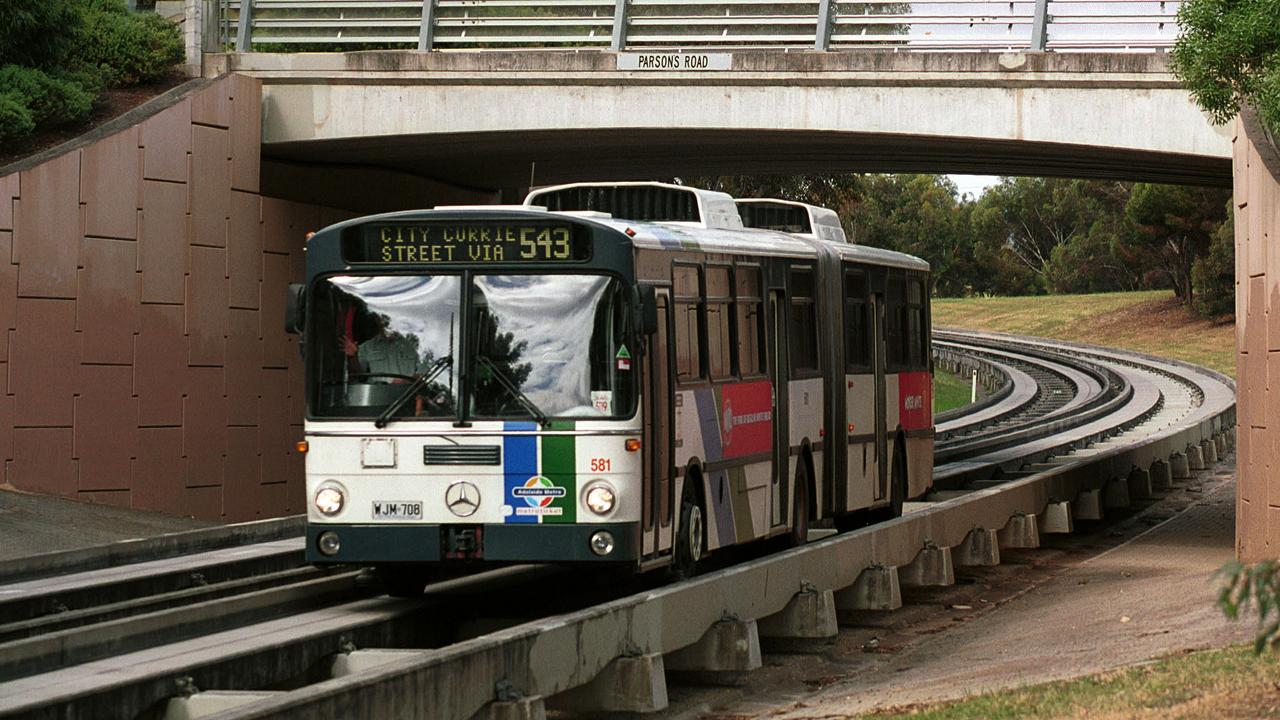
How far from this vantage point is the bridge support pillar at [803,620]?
15539mm

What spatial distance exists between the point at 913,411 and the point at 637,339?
978 cm

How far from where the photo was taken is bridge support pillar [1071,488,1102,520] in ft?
85.6

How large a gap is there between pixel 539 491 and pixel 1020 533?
33.1ft

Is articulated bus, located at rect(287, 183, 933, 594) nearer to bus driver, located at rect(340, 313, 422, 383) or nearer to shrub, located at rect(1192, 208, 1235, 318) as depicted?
bus driver, located at rect(340, 313, 422, 383)

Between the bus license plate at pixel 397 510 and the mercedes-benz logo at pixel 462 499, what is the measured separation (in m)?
0.21

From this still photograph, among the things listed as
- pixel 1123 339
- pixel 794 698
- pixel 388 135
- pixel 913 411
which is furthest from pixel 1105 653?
pixel 1123 339

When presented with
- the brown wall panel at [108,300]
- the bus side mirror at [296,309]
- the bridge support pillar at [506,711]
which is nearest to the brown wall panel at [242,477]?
the brown wall panel at [108,300]

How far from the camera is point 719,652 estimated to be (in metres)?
13.7

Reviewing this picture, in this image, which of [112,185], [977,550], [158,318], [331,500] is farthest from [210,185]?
[331,500]

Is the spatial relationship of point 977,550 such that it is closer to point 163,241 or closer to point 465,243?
point 465,243

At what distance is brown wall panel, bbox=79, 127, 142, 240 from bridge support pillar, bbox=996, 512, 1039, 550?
435 inches

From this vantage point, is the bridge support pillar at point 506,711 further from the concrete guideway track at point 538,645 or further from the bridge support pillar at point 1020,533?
the bridge support pillar at point 1020,533

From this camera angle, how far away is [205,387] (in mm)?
26141

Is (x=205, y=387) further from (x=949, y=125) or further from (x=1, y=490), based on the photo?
(x=949, y=125)
